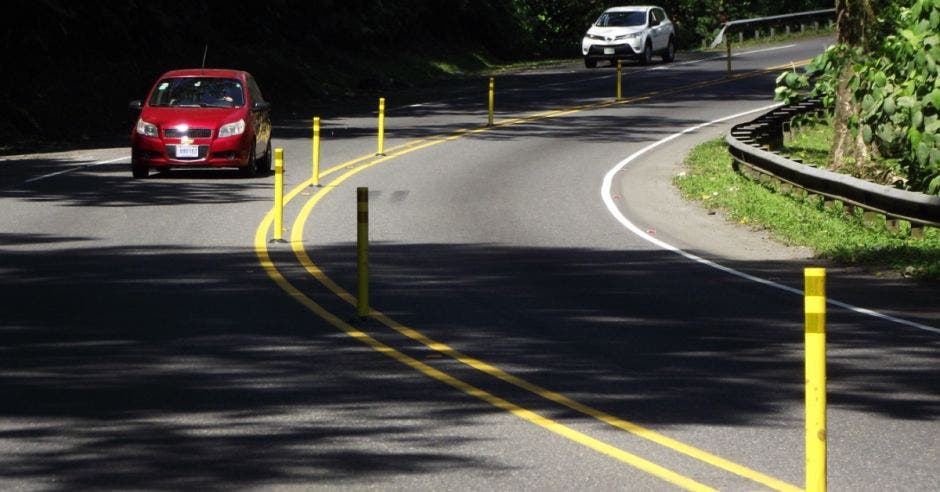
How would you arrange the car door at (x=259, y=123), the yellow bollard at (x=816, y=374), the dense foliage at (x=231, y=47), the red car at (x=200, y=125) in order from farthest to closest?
the dense foliage at (x=231, y=47)
the car door at (x=259, y=123)
the red car at (x=200, y=125)
the yellow bollard at (x=816, y=374)

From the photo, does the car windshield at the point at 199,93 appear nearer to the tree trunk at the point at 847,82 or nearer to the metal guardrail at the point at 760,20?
the tree trunk at the point at 847,82

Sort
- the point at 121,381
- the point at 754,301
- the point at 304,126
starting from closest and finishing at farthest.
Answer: the point at 121,381 < the point at 754,301 < the point at 304,126

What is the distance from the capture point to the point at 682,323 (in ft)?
42.0

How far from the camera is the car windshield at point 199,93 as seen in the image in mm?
25172

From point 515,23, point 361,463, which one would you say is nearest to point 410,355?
point 361,463

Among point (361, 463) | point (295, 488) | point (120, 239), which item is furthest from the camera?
point (120, 239)

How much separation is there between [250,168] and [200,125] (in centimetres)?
122

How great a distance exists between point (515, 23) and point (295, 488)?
61492mm

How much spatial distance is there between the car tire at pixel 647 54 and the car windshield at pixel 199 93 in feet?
98.6

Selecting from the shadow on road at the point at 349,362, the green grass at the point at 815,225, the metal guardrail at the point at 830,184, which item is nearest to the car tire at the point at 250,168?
the green grass at the point at 815,225

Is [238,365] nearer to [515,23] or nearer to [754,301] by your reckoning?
[754,301]

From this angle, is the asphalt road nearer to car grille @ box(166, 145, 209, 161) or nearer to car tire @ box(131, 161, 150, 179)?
car grille @ box(166, 145, 209, 161)

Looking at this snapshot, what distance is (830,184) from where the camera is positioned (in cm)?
2073

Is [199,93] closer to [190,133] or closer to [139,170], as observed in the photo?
[190,133]
